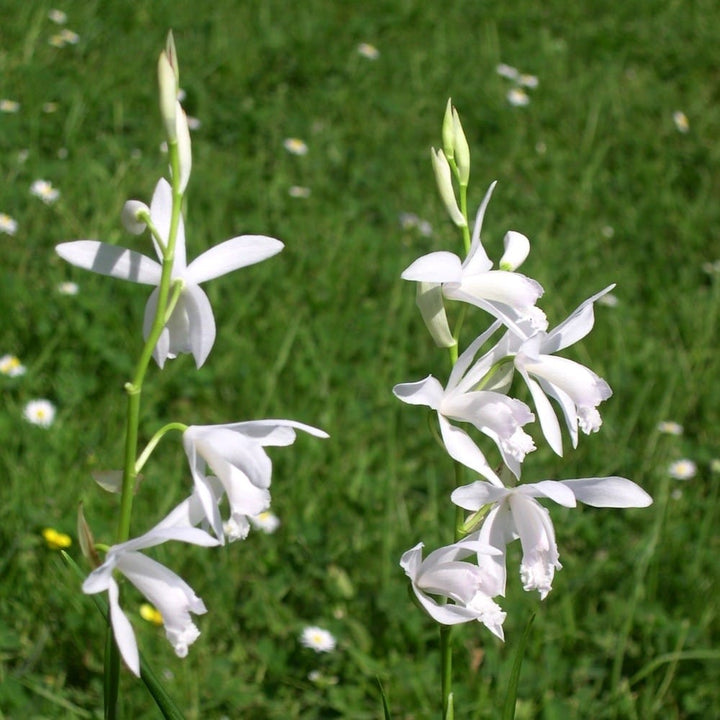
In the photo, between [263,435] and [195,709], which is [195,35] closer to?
[195,709]

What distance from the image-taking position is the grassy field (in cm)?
198

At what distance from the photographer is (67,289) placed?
2695mm

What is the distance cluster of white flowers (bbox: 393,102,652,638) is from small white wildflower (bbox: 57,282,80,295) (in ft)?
5.63

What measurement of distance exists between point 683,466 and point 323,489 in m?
0.97

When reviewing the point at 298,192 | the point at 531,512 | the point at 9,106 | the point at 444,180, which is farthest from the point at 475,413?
the point at 9,106

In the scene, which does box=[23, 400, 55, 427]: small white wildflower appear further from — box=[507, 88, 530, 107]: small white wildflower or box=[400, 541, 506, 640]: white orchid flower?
box=[507, 88, 530, 107]: small white wildflower

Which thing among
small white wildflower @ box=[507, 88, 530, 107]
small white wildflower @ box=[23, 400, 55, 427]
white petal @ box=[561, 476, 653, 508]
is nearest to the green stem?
white petal @ box=[561, 476, 653, 508]

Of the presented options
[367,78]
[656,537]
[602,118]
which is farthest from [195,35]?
[656,537]

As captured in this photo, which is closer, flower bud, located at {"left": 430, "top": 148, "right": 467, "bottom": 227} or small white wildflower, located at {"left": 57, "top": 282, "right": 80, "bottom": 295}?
flower bud, located at {"left": 430, "top": 148, "right": 467, "bottom": 227}

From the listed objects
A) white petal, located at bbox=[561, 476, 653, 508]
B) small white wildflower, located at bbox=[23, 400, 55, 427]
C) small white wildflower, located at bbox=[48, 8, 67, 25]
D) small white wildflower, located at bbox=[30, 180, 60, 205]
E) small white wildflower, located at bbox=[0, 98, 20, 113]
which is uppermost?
white petal, located at bbox=[561, 476, 653, 508]

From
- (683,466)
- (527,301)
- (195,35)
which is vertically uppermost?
(527,301)

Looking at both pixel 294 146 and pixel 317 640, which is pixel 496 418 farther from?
pixel 294 146

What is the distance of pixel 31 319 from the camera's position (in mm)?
2637

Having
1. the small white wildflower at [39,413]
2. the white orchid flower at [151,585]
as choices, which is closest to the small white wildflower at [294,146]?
the small white wildflower at [39,413]
